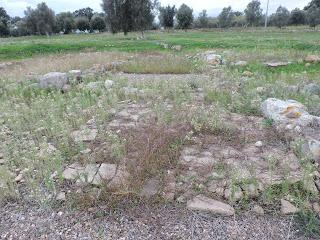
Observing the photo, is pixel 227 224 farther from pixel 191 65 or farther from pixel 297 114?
pixel 191 65

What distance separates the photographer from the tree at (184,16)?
45.6 metres

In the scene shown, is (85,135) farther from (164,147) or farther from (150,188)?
(150,188)

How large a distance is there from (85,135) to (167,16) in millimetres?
47071

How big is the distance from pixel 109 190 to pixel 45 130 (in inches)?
93.9

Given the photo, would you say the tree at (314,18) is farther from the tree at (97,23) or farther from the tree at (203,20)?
the tree at (97,23)

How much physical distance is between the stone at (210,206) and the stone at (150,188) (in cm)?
43

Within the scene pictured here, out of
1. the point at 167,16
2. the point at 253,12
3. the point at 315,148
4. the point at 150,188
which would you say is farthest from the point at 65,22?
the point at 315,148

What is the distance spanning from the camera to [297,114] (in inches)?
206

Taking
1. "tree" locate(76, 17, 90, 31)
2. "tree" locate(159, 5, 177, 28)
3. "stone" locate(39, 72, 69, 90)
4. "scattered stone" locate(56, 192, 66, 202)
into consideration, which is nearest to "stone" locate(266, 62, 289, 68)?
"stone" locate(39, 72, 69, 90)

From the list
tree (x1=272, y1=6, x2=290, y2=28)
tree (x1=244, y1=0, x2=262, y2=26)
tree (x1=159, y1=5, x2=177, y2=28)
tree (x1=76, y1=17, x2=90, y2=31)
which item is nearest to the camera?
tree (x1=159, y1=5, x2=177, y2=28)

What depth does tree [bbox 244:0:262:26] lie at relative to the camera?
52600 mm

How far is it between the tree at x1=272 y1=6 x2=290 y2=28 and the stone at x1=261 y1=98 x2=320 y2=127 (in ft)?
158

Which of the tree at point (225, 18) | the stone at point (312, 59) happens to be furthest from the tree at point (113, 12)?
the tree at point (225, 18)

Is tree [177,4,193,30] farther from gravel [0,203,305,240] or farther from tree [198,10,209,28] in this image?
gravel [0,203,305,240]
